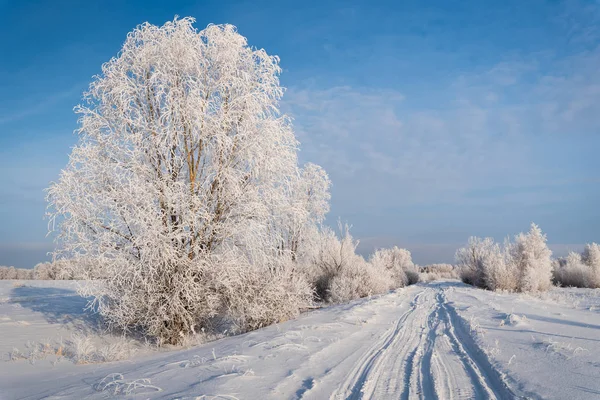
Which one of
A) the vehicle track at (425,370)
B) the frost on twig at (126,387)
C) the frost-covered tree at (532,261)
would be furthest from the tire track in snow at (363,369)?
the frost-covered tree at (532,261)

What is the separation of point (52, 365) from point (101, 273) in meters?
2.38

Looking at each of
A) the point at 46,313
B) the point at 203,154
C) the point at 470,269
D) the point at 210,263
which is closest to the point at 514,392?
the point at 210,263

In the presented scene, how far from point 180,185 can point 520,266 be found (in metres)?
17.4

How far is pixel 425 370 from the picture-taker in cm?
457

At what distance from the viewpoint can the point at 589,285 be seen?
19.5 m

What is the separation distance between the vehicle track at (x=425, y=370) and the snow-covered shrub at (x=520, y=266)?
1239cm

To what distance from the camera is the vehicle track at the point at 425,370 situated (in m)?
3.81

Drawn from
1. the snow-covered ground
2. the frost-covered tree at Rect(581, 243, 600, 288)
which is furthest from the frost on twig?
the frost-covered tree at Rect(581, 243, 600, 288)

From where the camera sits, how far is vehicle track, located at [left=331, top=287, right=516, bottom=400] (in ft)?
12.5

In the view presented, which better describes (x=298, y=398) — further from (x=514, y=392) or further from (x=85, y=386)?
(x=85, y=386)

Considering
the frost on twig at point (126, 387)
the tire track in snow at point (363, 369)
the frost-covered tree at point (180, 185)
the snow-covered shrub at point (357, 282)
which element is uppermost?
the frost-covered tree at point (180, 185)

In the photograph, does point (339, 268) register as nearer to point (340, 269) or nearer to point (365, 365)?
point (340, 269)

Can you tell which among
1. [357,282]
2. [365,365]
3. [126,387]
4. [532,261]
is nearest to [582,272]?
[532,261]

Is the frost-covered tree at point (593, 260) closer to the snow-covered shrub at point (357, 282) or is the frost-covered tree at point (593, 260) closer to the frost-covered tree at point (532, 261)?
the frost-covered tree at point (532, 261)
